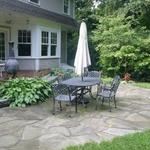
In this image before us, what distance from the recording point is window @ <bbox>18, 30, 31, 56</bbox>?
54.2ft

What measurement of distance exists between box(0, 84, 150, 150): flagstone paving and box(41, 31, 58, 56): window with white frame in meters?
8.07

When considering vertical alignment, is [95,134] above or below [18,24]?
below

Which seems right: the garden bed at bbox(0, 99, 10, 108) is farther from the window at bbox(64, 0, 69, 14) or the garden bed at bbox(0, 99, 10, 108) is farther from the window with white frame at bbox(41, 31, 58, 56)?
the window at bbox(64, 0, 69, 14)

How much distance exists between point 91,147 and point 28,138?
4.69 feet

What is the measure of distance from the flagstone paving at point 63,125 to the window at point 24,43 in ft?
24.4

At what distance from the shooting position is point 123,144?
19.1 feet

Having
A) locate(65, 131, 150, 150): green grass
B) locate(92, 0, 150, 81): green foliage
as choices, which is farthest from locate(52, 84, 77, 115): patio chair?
locate(92, 0, 150, 81): green foliage

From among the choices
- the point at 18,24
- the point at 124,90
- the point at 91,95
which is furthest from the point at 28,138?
the point at 18,24

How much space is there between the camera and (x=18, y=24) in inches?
648

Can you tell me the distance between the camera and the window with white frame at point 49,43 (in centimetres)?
1722

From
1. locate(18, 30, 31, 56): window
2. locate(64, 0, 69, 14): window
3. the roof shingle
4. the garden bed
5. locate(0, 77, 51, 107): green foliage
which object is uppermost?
locate(64, 0, 69, 14): window

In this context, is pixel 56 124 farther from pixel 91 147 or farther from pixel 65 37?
pixel 65 37

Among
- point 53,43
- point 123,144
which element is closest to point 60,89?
point 123,144

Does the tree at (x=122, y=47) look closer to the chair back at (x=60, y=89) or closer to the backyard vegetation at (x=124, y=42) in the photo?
the backyard vegetation at (x=124, y=42)
